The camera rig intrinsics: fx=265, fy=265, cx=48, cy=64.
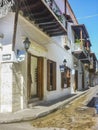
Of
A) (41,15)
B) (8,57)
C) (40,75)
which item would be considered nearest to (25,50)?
(8,57)

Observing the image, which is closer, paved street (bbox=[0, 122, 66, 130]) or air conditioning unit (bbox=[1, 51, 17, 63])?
paved street (bbox=[0, 122, 66, 130])

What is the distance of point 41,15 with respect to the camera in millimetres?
11930

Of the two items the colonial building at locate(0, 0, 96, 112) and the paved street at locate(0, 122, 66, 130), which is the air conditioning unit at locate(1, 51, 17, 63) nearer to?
the colonial building at locate(0, 0, 96, 112)

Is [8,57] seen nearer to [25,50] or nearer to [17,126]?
[25,50]

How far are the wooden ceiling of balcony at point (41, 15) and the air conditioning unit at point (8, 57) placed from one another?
190 centimetres

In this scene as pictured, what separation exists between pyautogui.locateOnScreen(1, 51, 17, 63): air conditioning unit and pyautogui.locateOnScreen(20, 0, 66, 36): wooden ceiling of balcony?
1.90 metres

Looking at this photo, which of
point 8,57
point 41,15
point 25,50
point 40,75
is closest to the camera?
point 8,57

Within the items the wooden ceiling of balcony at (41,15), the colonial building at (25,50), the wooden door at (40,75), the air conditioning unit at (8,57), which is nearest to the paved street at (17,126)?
the colonial building at (25,50)

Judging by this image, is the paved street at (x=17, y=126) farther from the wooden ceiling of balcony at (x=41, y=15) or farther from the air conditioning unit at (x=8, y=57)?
the wooden ceiling of balcony at (x=41, y=15)

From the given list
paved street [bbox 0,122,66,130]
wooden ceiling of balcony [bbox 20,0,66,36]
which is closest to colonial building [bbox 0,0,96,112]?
wooden ceiling of balcony [bbox 20,0,66,36]

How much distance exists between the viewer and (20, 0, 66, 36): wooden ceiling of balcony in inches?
421

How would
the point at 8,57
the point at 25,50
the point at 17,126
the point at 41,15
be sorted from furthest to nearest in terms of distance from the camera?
the point at 41,15, the point at 25,50, the point at 8,57, the point at 17,126

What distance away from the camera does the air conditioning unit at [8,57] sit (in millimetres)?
10273

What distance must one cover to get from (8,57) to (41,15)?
2.80 metres
